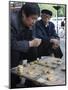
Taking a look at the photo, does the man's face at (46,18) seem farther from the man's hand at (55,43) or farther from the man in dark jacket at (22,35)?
the man's hand at (55,43)

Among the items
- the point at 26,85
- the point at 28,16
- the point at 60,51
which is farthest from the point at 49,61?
the point at 28,16

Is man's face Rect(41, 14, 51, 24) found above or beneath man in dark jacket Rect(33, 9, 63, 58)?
above

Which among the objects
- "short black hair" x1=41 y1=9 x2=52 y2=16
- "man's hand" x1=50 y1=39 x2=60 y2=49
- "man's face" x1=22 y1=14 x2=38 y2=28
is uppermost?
"short black hair" x1=41 y1=9 x2=52 y2=16

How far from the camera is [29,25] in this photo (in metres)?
1.96

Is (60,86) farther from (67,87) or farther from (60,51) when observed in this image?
(60,51)

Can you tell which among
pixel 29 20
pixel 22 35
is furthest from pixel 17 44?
pixel 29 20

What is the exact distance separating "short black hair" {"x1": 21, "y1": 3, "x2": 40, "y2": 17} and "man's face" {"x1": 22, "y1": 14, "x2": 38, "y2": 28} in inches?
1.0

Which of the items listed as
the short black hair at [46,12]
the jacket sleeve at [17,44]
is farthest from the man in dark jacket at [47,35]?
the jacket sleeve at [17,44]

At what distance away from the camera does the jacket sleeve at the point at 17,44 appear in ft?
6.33

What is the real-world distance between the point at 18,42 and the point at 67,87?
1.94ft

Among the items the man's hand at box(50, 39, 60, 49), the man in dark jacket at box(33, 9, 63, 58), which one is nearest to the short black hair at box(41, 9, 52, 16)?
the man in dark jacket at box(33, 9, 63, 58)

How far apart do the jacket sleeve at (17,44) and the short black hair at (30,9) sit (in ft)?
0.58

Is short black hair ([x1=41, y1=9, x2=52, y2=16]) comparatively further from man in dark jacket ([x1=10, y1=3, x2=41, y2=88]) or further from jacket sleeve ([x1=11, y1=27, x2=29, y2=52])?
jacket sleeve ([x1=11, y1=27, x2=29, y2=52])

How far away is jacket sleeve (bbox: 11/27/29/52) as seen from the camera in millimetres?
1930
